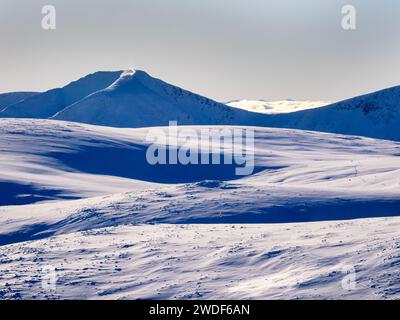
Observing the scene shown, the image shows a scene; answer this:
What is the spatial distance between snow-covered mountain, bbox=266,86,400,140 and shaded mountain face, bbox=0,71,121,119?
42.6m

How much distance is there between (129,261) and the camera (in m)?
18.6

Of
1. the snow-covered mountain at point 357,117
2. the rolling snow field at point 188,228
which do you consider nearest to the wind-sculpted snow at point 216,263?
the rolling snow field at point 188,228

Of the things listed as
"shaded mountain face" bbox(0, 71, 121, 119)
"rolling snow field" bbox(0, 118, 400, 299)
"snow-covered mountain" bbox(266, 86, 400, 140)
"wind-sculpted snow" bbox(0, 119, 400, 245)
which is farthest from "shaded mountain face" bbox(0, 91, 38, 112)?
"rolling snow field" bbox(0, 118, 400, 299)

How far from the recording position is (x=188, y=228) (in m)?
23.0

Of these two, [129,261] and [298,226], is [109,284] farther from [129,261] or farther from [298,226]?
[298,226]

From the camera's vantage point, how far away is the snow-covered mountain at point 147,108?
117 metres

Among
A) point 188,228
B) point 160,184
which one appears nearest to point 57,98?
point 160,184

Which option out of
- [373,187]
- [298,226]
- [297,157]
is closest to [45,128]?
[297,157]

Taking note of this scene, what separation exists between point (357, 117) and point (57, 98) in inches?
2351

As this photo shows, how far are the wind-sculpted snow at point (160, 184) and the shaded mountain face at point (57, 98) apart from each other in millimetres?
82221

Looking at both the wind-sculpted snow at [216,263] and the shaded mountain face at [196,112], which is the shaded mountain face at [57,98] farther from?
the wind-sculpted snow at [216,263]

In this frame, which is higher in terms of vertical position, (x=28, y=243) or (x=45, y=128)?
(x=45, y=128)

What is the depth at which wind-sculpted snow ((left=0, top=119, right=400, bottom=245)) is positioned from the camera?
2595cm
